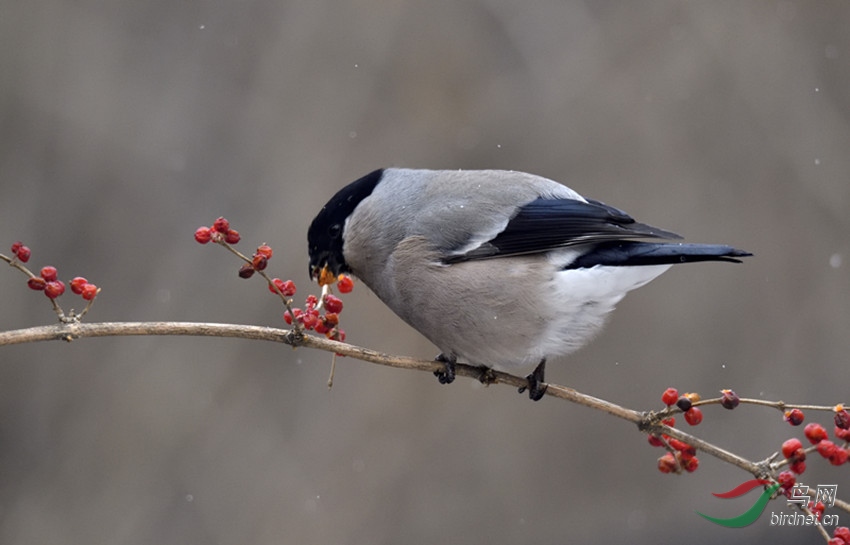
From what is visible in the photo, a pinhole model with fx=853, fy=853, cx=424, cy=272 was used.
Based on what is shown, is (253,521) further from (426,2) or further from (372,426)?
(426,2)

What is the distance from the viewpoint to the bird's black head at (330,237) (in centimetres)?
262

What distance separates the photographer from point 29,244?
3.92m

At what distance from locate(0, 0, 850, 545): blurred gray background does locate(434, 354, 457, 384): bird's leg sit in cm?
179

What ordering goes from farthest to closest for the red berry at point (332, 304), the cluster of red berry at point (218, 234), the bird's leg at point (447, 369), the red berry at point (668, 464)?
the bird's leg at point (447, 369) < the red berry at point (332, 304) < the red berry at point (668, 464) < the cluster of red berry at point (218, 234)

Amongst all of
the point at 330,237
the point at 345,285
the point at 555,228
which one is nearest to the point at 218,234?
the point at 345,285

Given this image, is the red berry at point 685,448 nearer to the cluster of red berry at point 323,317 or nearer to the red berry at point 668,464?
the red berry at point 668,464

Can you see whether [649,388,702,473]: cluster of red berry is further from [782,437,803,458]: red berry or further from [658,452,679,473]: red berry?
[782,437,803,458]: red berry

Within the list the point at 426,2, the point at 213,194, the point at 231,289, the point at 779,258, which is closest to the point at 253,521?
the point at 231,289

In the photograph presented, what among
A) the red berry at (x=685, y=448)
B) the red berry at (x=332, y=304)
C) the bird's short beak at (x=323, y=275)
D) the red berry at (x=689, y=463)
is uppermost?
the bird's short beak at (x=323, y=275)

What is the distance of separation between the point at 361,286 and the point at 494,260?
6.59ft

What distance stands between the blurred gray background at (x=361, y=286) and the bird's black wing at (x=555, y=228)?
1.86 metres

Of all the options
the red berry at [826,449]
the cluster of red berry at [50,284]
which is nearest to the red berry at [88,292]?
the cluster of red berry at [50,284]

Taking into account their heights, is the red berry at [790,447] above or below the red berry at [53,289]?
below

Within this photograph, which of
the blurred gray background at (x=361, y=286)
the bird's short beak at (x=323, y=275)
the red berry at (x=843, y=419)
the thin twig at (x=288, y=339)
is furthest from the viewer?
the blurred gray background at (x=361, y=286)
